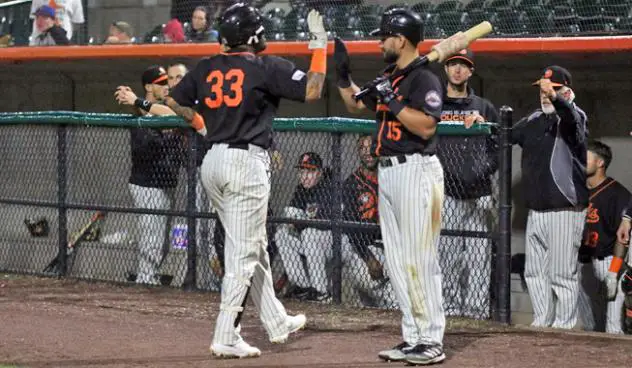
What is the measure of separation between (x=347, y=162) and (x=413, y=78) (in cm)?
262

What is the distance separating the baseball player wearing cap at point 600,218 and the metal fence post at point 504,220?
106 cm

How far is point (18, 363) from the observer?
6242 mm

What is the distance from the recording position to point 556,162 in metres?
8.07

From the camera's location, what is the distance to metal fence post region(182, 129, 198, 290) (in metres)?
9.24

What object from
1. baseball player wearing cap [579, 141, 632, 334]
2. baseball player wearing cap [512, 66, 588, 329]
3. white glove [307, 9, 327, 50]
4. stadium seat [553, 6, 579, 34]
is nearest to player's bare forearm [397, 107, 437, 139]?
white glove [307, 9, 327, 50]

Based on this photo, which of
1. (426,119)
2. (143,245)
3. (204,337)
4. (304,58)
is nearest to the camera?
(426,119)

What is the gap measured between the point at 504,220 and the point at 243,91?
227cm

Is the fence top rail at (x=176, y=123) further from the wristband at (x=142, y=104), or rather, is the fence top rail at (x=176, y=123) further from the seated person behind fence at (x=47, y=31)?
the seated person behind fence at (x=47, y=31)

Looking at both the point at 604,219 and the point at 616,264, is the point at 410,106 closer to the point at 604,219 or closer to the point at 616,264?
the point at 616,264

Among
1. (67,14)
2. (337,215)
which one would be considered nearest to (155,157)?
(337,215)

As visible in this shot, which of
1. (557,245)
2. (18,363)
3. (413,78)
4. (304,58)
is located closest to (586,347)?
(557,245)

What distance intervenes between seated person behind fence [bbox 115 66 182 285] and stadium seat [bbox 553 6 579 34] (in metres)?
3.06

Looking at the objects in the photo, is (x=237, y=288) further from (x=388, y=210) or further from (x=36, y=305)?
(x=36, y=305)

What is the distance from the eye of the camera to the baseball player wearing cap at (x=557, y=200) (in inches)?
313
